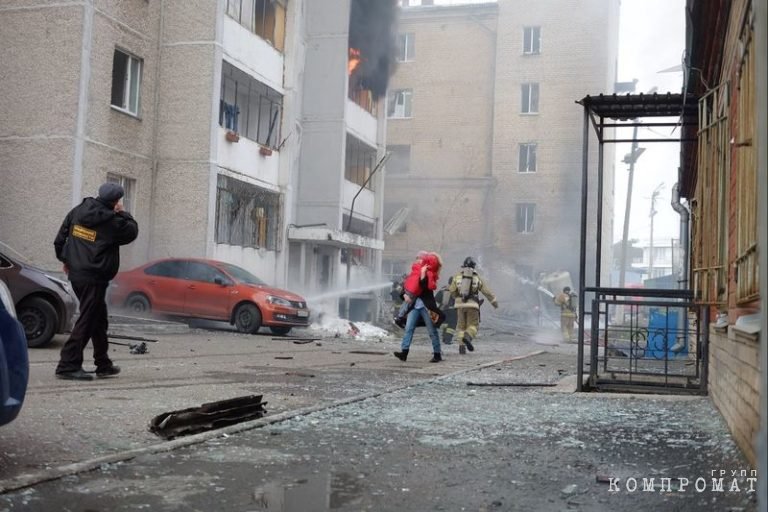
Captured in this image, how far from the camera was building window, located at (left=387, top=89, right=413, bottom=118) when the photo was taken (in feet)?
143

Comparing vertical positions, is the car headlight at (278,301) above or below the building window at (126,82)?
below

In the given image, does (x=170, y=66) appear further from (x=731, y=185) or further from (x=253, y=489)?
(x=253, y=489)

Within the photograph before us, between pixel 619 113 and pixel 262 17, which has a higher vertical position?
pixel 262 17

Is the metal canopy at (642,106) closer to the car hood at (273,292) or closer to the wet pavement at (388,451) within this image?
the wet pavement at (388,451)

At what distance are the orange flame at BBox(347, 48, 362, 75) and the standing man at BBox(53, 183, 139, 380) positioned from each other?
21423 millimetres

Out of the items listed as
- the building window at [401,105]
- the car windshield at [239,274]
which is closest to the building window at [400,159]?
the building window at [401,105]

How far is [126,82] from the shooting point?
2028 cm

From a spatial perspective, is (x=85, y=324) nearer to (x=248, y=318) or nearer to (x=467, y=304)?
(x=467, y=304)

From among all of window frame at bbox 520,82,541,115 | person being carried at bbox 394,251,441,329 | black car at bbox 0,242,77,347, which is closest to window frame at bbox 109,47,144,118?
black car at bbox 0,242,77,347

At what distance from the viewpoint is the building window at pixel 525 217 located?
135 ft

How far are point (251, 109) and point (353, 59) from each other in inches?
208

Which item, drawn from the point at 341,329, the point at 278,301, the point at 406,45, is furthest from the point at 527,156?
the point at 278,301

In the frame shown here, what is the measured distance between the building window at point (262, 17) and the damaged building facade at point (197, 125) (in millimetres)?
55

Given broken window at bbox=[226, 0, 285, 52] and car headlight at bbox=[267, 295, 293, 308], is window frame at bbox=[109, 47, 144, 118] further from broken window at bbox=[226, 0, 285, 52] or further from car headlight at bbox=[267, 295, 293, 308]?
car headlight at bbox=[267, 295, 293, 308]
